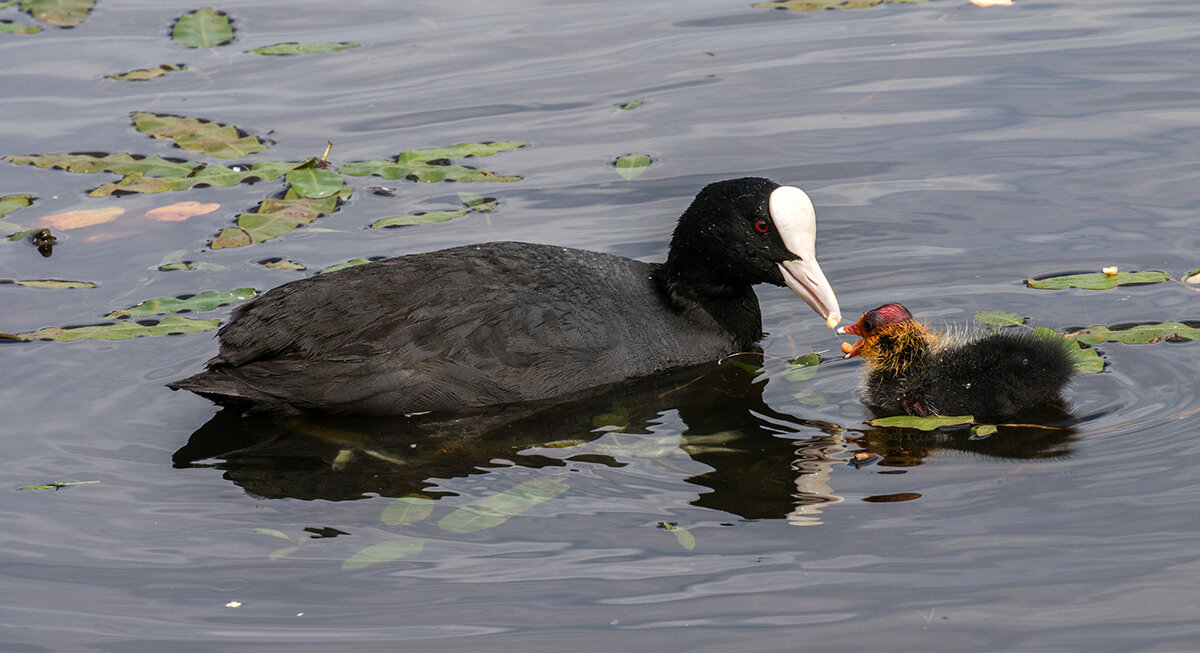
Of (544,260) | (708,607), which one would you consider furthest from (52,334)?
(708,607)

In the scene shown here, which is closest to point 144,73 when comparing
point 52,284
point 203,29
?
point 203,29

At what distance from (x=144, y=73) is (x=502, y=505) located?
5.83 meters

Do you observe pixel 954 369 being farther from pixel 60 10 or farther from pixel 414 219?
pixel 60 10

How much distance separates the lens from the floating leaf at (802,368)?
18.3 ft

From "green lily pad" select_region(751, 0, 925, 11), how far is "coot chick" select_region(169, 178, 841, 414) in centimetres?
441

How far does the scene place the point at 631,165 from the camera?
24.5 feet

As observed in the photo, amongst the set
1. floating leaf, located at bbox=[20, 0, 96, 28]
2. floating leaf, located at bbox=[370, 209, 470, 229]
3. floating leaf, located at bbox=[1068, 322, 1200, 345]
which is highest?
floating leaf, located at bbox=[20, 0, 96, 28]

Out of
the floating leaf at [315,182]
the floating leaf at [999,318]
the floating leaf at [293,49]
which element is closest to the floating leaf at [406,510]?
the floating leaf at [999,318]

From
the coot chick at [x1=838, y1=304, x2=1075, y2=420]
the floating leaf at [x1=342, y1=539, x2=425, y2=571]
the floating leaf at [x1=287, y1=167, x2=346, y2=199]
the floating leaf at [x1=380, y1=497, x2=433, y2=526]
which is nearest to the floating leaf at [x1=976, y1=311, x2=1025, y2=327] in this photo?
the coot chick at [x1=838, y1=304, x2=1075, y2=420]

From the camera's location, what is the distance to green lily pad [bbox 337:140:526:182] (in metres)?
7.50

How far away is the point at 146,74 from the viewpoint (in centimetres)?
913

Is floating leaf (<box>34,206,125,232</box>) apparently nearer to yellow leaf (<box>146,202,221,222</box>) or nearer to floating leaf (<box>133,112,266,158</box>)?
yellow leaf (<box>146,202,221,222</box>)

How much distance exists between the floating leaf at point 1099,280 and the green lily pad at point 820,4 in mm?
4269

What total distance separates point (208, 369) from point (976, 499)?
9.61 feet
